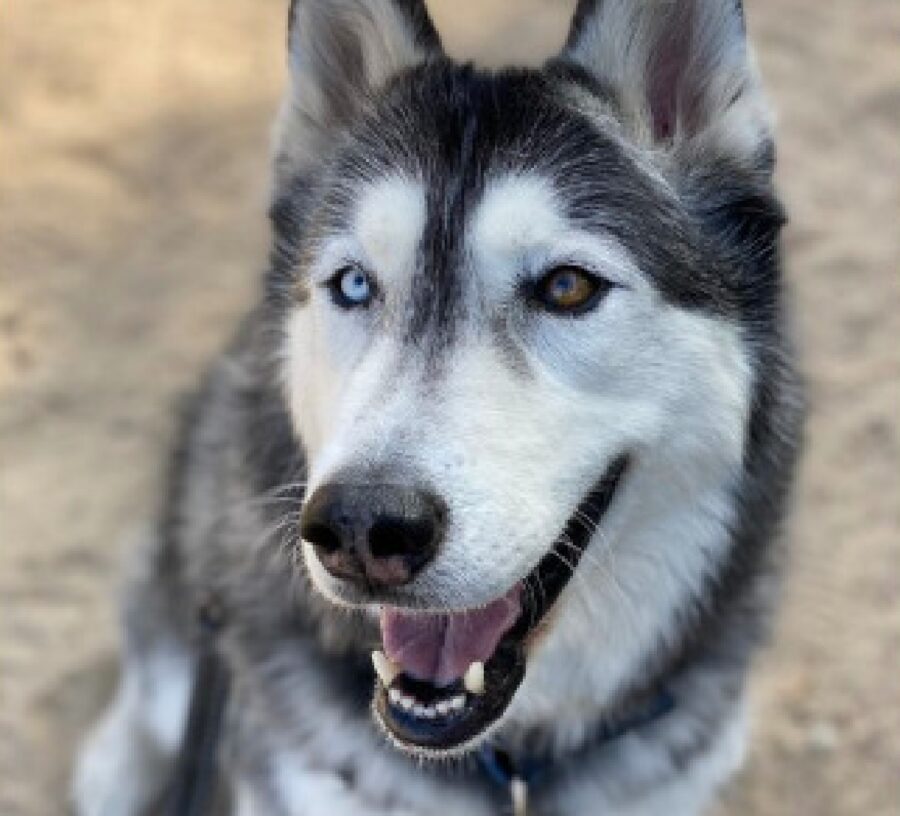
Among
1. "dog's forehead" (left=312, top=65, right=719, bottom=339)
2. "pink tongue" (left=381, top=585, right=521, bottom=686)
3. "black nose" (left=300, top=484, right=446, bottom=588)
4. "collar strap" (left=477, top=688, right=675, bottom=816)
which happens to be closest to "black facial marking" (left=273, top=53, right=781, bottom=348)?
"dog's forehead" (left=312, top=65, right=719, bottom=339)

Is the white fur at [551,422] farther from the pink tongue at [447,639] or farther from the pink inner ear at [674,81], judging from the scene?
the pink inner ear at [674,81]

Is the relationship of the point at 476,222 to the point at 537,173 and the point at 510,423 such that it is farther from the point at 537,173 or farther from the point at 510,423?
the point at 510,423

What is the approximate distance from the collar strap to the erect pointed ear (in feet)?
3.42

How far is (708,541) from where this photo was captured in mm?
2697

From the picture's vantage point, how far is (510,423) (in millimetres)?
2268

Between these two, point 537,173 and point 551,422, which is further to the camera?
point 537,173

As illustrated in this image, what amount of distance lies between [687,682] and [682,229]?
0.94 metres

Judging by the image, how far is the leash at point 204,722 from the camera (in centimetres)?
318

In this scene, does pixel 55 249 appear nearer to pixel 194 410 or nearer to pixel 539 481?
pixel 194 410

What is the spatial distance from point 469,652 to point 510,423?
44 centimetres

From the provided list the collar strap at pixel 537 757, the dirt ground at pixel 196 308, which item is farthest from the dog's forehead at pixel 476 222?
the dirt ground at pixel 196 308

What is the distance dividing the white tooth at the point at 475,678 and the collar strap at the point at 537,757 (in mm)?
413

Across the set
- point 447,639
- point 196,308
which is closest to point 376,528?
point 447,639

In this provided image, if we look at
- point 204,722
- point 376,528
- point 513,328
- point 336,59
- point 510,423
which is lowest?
point 204,722
